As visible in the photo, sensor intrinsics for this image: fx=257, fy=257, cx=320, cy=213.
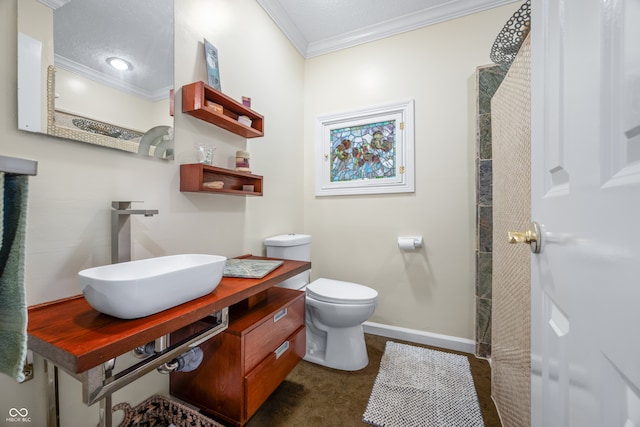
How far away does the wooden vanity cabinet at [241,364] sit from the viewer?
107 centimetres

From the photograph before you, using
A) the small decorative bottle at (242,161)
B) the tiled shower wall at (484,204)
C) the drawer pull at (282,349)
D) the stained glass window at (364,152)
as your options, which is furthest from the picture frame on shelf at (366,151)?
the drawer pull at (282,349)

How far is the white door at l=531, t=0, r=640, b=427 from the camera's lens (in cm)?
28

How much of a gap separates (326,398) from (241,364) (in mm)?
658

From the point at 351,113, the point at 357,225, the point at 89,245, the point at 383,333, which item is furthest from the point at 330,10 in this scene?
the point at 383,333

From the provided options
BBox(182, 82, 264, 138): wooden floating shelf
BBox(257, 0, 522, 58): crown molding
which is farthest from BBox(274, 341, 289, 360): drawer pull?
BBox(257, 0, 522, 58): crown molding

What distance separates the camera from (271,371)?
1225mm

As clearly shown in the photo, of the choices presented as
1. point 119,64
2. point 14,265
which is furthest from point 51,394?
point 119,64

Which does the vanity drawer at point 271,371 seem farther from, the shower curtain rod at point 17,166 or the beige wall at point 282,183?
the shower curtain rod at point 17,166

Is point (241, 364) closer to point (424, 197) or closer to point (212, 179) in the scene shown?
point (212, 179)

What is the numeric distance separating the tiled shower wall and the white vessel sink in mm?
1732

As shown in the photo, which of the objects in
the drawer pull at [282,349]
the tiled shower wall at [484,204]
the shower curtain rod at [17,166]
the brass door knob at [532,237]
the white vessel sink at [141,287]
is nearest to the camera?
the shower curtain rod at [17,166]

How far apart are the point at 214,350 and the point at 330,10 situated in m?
2.45

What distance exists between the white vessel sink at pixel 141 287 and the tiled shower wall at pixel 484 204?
1.73m

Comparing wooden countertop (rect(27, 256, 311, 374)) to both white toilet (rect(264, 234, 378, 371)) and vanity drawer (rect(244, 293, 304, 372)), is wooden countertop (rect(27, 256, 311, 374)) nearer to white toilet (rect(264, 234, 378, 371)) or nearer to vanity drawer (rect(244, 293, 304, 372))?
vanity drawer (rect(244, 293, 304, 372))
